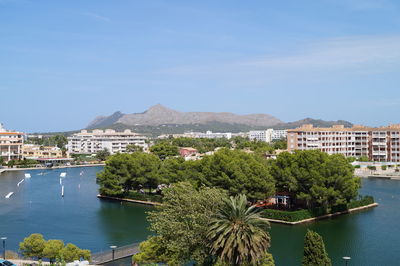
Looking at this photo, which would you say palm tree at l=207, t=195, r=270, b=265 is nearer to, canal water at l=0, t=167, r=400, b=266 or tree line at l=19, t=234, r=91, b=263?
tree line at l=19, t=234, r=91, b=263

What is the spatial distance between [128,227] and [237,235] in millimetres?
17938

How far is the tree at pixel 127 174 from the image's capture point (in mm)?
41719

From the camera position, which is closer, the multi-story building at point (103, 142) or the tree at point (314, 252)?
the tree at point (314, 252)

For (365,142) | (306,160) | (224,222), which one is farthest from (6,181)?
(365,142)

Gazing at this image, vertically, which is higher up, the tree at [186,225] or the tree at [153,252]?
the tree at [186,225]

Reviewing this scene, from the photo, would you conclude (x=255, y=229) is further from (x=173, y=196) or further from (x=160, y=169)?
(x=160, y=169)

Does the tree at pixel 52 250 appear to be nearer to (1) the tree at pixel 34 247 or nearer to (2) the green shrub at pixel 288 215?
(1) the tree at pixel 34 247

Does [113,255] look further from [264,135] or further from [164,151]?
[264,135]

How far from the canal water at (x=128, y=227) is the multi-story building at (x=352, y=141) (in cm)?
2704

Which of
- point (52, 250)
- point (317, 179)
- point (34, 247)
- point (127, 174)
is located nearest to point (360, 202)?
point (317, 179)

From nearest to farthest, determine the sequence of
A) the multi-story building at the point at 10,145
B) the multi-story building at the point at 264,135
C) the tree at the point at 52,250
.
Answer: the tree at the point at 52,250
the multi-story building at the point at 10,145
the multi-story building at the point at 264,135

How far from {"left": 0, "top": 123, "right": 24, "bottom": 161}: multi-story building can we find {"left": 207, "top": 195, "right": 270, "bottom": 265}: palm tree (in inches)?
3013

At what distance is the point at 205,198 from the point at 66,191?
34.3 meters

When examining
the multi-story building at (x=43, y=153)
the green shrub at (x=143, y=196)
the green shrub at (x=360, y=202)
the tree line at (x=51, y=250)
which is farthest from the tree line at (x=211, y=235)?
the multi-story building at (x=43, y=153)
